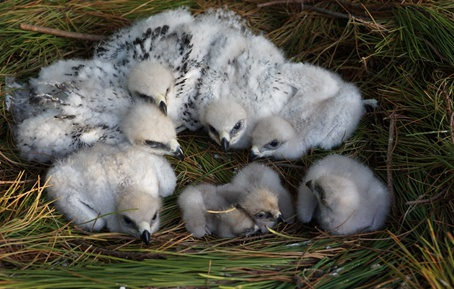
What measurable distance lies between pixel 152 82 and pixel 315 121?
1.22 metres

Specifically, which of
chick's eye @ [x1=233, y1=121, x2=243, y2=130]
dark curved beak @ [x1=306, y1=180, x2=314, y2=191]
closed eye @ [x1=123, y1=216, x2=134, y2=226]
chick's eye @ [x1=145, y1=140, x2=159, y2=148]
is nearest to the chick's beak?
chick's eye @ [x1=145, y1=140, x2=159, y2=148]

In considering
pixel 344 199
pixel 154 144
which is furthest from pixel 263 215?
pixel 154 144

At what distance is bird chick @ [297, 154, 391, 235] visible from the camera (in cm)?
299

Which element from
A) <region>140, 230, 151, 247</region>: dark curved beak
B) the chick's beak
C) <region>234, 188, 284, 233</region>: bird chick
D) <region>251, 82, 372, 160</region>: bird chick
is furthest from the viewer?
<region>251, 82, 372, 160</region>: bird chick

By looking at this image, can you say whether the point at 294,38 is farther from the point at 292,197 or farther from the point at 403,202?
the point at 403,202

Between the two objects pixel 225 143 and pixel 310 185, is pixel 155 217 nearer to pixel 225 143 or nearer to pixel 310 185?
pixel 225 143

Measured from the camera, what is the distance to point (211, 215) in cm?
320

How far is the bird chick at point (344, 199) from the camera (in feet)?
9.82

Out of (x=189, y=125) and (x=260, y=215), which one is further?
(x=189, y=125)

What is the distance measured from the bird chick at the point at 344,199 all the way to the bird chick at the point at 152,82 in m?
1.14

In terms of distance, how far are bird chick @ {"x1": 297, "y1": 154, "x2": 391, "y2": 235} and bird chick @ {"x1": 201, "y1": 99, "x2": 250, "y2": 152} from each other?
63cm

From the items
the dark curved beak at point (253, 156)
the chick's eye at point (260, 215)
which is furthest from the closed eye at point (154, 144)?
the chick's eye at point (260, 215)

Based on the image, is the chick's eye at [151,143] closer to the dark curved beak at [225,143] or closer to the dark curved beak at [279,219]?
the dark curved beak at [225,143]

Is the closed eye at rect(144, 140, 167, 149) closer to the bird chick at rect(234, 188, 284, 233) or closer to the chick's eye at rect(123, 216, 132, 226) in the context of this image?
the chick's eye at rect(123, 216, 132, 226)
